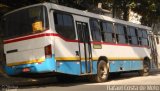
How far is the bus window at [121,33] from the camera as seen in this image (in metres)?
20.1

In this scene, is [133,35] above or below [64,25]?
below

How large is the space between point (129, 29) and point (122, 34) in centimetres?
120

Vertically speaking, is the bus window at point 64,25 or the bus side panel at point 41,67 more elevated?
the bus window at point 64,25

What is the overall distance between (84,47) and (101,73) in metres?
2.01

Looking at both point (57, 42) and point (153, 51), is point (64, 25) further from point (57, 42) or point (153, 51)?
point (153, 51)

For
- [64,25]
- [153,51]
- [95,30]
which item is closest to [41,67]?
[64,25]

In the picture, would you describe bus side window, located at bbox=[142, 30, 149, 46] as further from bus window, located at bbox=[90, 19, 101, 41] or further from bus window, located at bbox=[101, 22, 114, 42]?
bus window, located at bbox=[90, 19, 101, 41]

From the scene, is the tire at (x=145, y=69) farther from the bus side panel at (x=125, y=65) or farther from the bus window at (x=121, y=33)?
the bus window at (x=121, y=33)

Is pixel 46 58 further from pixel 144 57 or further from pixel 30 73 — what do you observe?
pixel 144 57

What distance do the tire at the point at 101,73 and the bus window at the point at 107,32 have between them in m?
1.28

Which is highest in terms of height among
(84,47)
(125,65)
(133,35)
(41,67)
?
(133,35)

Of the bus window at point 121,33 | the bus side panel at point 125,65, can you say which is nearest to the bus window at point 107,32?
the bus window at point 121,33

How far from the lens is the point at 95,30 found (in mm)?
17844

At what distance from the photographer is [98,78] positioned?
17531mm
